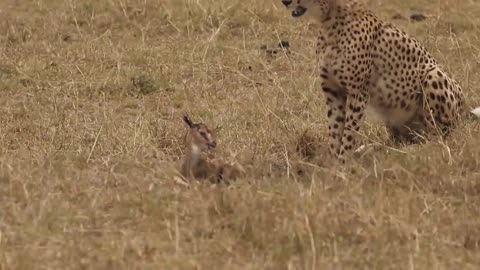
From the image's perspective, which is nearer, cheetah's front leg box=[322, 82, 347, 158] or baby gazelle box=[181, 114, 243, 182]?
baby gazelle box=[181, 114, 243, 182]

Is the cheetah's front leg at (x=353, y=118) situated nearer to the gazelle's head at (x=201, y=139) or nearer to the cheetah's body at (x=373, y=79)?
the cheetah's body at (x=373, y=79)

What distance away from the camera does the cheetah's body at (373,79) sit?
5.20 metres

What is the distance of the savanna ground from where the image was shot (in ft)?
12.3

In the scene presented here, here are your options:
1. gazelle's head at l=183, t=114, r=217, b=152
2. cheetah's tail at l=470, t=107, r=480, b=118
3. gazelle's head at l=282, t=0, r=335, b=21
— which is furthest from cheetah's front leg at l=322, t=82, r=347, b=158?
cheetah's tail at l=470, t=107, r=480, b=118

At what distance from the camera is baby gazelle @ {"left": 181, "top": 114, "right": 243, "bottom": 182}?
4660 mm

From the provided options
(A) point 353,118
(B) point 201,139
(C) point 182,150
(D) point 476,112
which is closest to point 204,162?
(B) point 201,139

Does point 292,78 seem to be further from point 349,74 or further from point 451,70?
point 349,74

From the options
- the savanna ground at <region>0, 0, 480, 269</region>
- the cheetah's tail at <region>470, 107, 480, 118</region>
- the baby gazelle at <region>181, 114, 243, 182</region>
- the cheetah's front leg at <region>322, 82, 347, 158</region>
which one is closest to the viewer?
the savanna ground at <region>0, 0, 480, 269</region>

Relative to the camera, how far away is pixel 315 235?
378cm

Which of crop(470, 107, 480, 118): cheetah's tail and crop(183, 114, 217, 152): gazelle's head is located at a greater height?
crop(183, 114, 217, 152): gazelle's head

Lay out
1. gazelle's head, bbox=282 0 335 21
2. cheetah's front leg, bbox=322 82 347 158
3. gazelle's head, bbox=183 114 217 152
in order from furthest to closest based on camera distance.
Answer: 1. cheetah's front leg, bbox=322 82 347 158
2. gazelle's head, bbox=282 0 335 21
3. gazelle's head, bbox=183 114 217 152

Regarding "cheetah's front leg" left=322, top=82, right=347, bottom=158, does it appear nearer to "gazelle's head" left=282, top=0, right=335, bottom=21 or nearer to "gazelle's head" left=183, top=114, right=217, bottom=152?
"gazelle's head" left=282, top=0, right=335, bottom=21

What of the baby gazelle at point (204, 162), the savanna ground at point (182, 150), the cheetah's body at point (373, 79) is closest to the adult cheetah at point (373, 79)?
the cheetah's body at point (373, 79)

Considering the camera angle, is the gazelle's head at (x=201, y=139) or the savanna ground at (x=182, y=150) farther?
the gazelle's head at (x=201, y=139)
